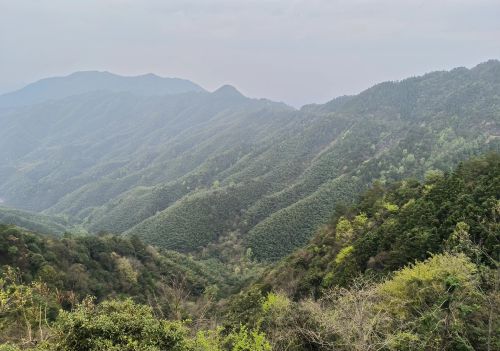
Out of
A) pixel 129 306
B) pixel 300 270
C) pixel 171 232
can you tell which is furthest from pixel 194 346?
pixel 171 232

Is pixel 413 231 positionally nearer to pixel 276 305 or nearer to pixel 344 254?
pixel 344 254

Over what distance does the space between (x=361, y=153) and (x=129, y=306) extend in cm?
18795

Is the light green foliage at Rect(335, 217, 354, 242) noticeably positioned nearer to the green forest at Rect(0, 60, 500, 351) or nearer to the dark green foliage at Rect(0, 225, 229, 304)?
the green forest at Rect(0, 60, 500, 351)

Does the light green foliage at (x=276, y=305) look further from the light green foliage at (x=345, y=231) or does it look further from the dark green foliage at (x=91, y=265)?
the light green foliage at (x=345, y=231)

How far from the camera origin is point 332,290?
37.4 m

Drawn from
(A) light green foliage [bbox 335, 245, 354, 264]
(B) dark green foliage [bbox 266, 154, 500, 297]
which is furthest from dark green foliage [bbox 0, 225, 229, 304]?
(A) light green foliage [bbox 335, 245, 354, 264]

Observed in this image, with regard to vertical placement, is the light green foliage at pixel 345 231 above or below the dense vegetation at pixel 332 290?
below

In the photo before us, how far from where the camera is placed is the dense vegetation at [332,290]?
1889cm

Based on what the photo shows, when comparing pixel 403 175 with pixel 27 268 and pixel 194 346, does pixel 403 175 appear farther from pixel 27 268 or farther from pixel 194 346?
pixel 194 346

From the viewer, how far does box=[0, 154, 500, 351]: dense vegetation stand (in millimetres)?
18891

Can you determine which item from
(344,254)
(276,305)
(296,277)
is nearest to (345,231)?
(344,254)

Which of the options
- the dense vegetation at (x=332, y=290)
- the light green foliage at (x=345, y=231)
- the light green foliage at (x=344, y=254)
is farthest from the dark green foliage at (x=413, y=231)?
the light green foliage at (x=345, y=231)

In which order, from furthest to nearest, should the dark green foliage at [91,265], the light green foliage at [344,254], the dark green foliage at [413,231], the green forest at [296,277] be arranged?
the dark green foliage at [91,265], the light green foliage at [344,254], the dark green foliage at [413,231], the green forest at [296,277]

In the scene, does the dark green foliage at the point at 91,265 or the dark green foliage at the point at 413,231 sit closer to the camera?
the dark green foliage at the point at 413,231
